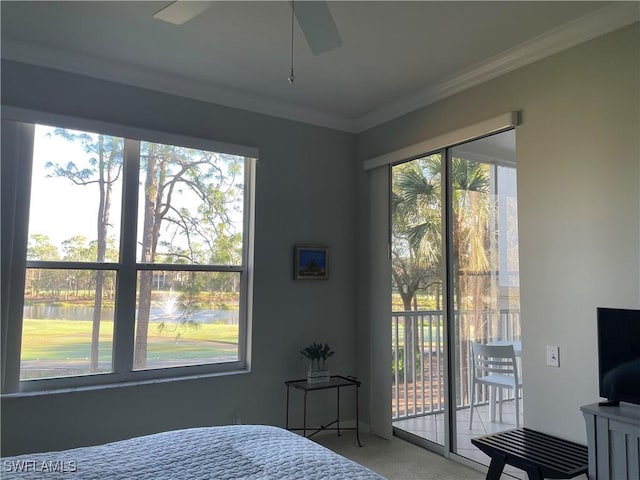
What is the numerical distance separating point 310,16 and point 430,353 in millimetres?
2721

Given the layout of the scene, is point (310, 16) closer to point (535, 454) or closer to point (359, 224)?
point (535, 454)

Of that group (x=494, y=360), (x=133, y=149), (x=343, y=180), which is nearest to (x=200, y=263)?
(x=133, y=149)

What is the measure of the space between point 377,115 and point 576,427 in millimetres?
2634

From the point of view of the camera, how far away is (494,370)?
3004mm

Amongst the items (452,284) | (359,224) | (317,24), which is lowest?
→ (452,284)

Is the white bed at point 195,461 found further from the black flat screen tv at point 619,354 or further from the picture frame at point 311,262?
the picture frame at point 311,262

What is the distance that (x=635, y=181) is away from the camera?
7.50 feet

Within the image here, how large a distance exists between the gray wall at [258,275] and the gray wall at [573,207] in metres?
1.61

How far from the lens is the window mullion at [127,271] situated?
10.3 feet

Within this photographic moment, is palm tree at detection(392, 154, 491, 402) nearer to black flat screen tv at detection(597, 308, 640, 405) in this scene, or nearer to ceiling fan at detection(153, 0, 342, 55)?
black flat screen tv at detection(597, 308, 640, 405)

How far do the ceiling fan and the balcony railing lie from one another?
198 centimetres
